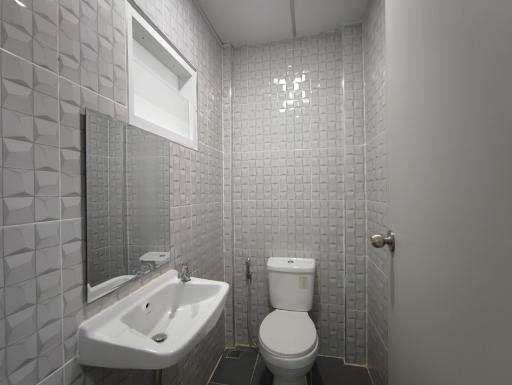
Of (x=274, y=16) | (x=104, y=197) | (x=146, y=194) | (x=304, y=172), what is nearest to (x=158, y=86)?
(x=146, y=194)

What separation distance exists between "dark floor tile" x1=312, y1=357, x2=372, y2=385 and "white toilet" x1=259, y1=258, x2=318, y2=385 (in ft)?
0.99

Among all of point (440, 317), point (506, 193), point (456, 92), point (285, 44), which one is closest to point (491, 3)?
point (456, 92)

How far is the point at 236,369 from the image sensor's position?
1.77 m

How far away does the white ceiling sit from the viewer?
1634 mm

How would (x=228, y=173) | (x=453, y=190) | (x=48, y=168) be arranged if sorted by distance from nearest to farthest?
(x=453, y=190)
(x=48, y=168)
(x=228, y=173)

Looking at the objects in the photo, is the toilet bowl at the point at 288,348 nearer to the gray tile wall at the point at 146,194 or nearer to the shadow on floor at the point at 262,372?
the shadow on floor at the point at 262,372

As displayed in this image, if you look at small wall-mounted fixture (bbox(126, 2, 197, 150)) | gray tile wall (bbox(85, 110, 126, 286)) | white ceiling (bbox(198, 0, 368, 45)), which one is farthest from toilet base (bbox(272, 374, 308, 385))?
white ceiling (bbox(198, 0, 368, 45))

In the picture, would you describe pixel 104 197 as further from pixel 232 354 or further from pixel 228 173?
pixel 232 354

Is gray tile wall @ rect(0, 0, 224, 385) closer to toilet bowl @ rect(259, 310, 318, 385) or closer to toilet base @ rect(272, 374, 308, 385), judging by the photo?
toilet bowl @ rect(259, 310, 318, 385)

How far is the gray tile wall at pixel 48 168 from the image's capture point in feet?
1.99

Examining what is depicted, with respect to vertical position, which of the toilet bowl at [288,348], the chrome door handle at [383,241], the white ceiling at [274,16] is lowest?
the toilet bowl at [288,348]

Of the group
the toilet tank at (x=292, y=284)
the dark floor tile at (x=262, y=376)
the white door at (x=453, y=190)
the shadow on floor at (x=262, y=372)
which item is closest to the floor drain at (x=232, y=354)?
the shadow on floor at (x=262, y=372)

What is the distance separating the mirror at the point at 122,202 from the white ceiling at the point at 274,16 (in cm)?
112

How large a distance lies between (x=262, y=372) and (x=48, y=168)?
1806mm
